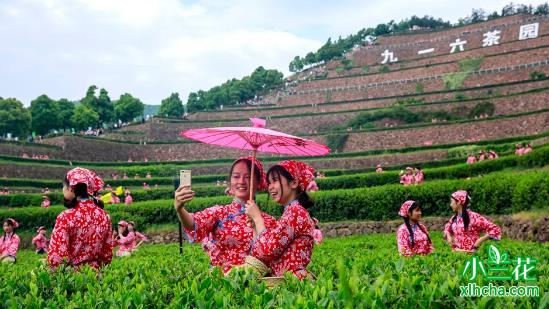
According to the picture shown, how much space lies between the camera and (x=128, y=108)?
204ft

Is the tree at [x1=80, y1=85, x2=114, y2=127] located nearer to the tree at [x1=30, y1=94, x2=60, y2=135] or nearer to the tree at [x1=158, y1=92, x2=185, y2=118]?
the tree at [x1=30, y1=94, x2=60, y2=135]

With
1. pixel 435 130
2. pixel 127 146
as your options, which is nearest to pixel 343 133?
pixel 435 130

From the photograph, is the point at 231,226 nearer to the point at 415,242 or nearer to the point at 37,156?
the point at 415,242

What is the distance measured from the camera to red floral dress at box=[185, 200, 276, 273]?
16.4 ft

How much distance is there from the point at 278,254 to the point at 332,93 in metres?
50.0

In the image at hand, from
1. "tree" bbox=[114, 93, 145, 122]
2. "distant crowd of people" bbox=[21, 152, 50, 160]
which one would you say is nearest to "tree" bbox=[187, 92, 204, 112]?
"tree" bbox=[114, 93, 145, 122]

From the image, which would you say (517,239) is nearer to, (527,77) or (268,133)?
(268,133)

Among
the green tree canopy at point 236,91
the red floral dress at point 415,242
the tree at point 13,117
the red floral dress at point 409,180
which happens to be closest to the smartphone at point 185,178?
the red floral dress at point 415,242

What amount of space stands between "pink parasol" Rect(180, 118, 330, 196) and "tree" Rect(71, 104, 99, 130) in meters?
51.0

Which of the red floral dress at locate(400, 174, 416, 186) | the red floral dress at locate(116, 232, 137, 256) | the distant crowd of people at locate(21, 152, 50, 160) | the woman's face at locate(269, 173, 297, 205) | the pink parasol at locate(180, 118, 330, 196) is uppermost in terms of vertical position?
the pink parasol at locate(180, 118, 330, 196)

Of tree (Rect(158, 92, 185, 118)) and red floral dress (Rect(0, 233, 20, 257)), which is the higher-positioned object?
tree (Rect(158, 92, 185, 118))

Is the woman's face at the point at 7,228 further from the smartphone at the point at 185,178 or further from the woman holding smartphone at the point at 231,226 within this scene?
the smartphone at the point at 185,178

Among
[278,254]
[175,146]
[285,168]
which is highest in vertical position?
[285,168]

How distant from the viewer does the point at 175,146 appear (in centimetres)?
A: 4384
